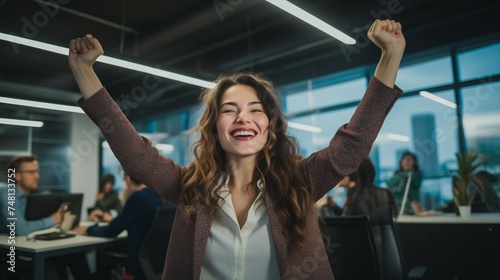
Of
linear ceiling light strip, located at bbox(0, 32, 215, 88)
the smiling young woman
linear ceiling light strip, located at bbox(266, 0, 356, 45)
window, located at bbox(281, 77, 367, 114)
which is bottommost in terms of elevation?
the smiling young woman

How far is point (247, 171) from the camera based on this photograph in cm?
130

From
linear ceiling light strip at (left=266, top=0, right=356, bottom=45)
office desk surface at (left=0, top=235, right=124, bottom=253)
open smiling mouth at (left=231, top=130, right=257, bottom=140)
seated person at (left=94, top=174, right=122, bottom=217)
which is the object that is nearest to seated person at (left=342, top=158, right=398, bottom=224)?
linear ceiling light strip at (left=266, top=0, right=356, bottom=45)

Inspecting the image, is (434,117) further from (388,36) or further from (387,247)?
(388,36)

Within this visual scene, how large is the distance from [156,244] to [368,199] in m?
1.83

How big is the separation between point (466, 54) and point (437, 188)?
2210 mm

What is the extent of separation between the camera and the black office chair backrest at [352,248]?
189cm

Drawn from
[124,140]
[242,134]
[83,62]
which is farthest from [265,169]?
[83,62]

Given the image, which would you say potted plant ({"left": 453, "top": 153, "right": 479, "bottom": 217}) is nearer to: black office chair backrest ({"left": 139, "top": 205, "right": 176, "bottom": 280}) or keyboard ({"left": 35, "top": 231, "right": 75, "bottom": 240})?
black office chair backrest ({"left": 139, "top": 205, "right": 176, "bottom": 280})

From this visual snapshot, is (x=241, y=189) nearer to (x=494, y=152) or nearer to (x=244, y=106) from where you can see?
(x=244, y=106)

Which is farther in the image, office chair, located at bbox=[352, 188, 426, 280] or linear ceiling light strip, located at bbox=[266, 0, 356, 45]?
linear ceiling light strip, located at bbox=[266, 0, 356, 45]

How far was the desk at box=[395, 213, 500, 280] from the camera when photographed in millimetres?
3076

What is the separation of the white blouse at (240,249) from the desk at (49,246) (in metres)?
1.90

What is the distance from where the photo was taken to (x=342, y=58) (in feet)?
21.8

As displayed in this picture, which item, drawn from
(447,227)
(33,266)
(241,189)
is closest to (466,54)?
(447,227)
